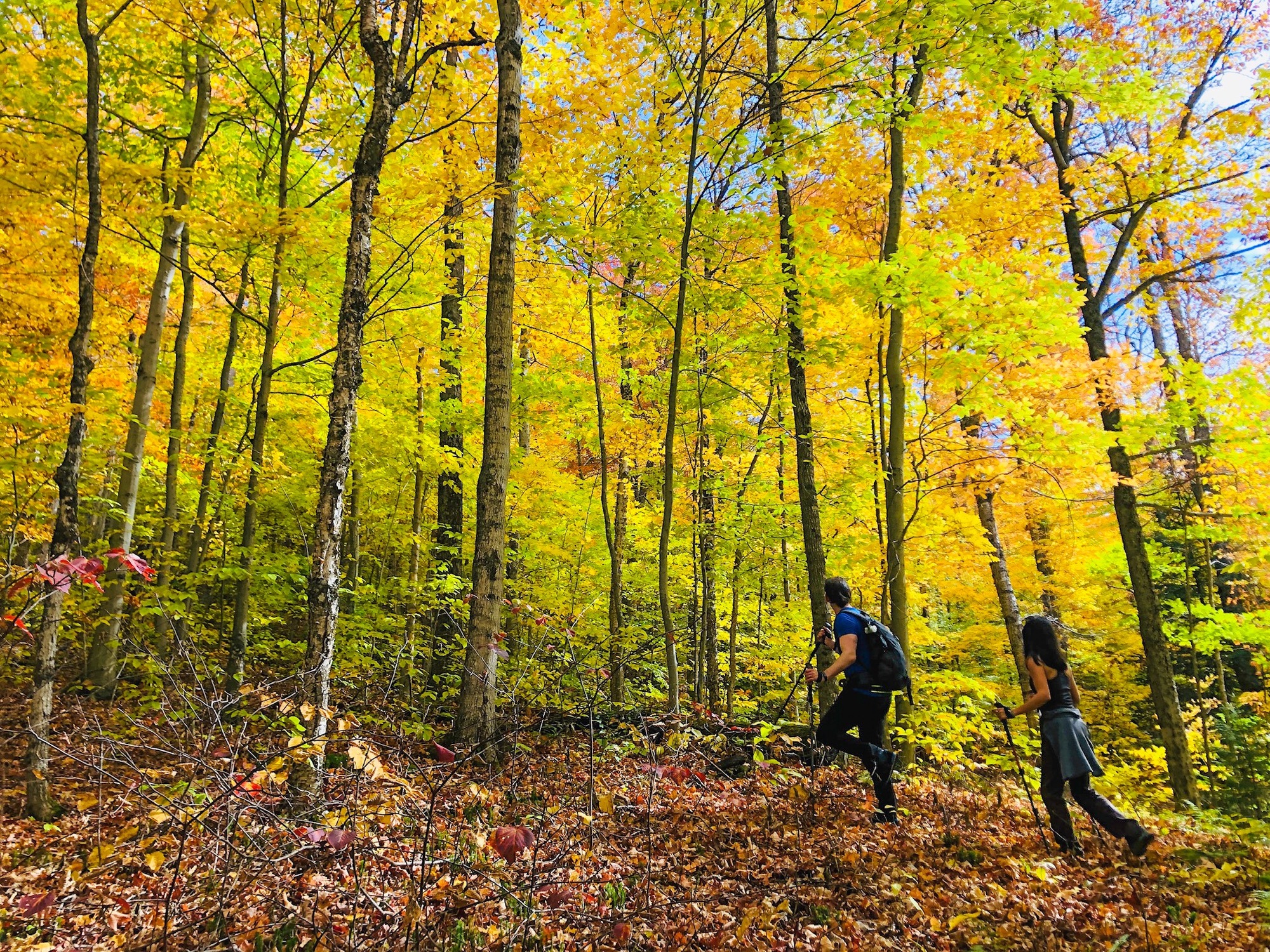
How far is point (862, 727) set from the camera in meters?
5.34

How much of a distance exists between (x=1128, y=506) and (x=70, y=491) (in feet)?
42.9

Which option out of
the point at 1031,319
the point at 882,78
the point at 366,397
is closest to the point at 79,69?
the point at 366,397

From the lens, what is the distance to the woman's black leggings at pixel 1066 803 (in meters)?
4.64

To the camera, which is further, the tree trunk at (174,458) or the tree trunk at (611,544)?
the tree trunk at (611,544)

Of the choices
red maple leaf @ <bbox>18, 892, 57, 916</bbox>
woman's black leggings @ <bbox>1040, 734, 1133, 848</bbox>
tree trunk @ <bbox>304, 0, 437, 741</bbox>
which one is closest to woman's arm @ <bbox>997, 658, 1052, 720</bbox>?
woman's black leggings @ <bbox>1040, 734, 1133, 848</bbox>

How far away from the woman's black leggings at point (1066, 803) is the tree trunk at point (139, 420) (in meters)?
10.0

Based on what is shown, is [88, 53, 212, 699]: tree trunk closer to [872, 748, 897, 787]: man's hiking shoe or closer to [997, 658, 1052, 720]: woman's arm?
[872, 748, 897, 787]: man's hiking shoe

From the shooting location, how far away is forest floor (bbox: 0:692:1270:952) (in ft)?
10.4

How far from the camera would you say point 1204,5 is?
9.66m

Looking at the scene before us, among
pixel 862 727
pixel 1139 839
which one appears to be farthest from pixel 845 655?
pixel 1139 839

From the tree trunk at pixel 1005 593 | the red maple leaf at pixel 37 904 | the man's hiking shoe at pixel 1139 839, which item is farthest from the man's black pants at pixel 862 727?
the tree trunk at pixel 1005 593

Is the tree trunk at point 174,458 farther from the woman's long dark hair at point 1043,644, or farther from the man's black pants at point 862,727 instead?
the woman's long dark hair at point 1043,644

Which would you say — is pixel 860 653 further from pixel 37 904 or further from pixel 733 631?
pixel 733 631

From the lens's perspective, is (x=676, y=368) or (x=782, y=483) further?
(x=782, y=483)
